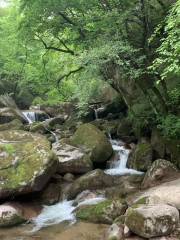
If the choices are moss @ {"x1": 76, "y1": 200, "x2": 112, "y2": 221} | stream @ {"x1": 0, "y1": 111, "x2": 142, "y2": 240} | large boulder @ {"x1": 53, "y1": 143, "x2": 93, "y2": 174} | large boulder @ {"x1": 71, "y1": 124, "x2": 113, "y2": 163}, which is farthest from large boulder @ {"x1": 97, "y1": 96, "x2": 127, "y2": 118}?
moss @ {"x1": 76, "y1": 200, "x2": 112, "y2": 221}

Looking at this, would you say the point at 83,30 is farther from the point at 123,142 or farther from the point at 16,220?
the point at 16,220

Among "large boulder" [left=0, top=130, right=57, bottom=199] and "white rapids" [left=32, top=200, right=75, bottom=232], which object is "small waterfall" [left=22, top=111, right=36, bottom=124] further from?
"white rapids" [left=32, top=200, right=75, bottom=232]

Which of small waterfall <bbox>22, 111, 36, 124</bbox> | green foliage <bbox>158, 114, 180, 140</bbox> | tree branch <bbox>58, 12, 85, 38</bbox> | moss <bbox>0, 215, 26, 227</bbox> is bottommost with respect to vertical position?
moss <bbox>0, 215, 26, 227</bbox>

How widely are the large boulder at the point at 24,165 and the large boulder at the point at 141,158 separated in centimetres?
371

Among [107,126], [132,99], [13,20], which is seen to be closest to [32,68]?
[13,20]

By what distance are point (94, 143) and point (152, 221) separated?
6969mm

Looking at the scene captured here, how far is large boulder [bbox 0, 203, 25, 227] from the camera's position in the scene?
985 centimetres

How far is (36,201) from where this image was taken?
1177 centimetres

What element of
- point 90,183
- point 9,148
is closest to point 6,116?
point 9,148

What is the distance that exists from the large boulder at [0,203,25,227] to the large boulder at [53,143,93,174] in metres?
3.44

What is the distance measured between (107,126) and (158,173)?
7.17 metres

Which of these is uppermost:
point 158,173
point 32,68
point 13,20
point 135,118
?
point 13,20

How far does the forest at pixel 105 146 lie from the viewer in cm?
925

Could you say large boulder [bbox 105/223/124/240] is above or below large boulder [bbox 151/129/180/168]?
below
